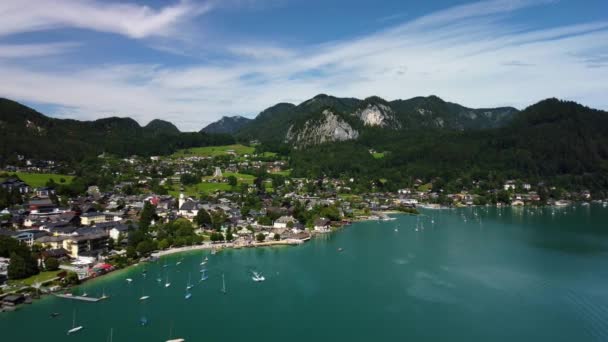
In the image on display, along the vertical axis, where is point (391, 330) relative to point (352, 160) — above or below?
below

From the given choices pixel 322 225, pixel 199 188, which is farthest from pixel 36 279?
pixel 199 188

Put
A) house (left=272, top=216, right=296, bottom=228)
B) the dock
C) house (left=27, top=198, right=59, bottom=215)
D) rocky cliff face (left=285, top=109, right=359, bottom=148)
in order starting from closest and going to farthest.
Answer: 1. the dock
2. house (left=27, top=198, right=59, bottom=215)
3. house (left=272, top=216, right=296, bottom=228)
4. rocky cliff face (left=285, top=109, right=359, bottom=148)

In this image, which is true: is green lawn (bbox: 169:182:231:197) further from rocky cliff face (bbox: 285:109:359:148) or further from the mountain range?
rocky cliff face (bbox: 285:109:359:148)

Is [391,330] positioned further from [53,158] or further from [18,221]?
[53,158]

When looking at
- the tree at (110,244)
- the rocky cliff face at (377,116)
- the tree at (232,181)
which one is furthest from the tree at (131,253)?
the rocky cliff face at (377,116)

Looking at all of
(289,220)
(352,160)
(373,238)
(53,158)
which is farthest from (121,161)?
(373,238)

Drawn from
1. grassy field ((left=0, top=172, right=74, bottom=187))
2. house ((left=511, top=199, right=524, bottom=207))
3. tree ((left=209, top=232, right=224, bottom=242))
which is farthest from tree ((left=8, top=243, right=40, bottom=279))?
house ((left=511, top=199, right=524, bottom=207))

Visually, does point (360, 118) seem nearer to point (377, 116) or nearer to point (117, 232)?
point (377, 116)

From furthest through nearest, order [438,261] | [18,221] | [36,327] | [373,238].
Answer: [373,238], [18,221], [438,261], [36,327]
